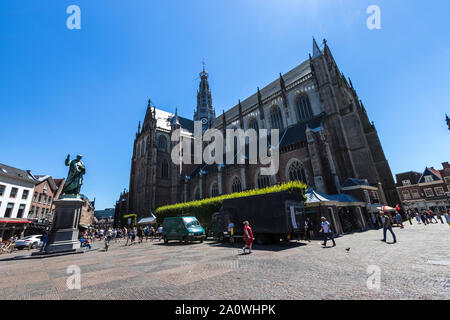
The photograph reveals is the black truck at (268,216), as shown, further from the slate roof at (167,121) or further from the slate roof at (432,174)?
the slate roof at (432,174)

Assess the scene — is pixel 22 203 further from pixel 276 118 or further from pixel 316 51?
pixel 316 51

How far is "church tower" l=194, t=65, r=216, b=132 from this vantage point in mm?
53094

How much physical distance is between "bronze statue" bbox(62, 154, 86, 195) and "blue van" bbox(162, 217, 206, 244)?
7175 mm

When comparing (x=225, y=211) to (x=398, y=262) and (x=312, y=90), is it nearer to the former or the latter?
(x=398, y=262)

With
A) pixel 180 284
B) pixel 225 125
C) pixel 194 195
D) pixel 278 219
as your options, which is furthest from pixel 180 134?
pixel 180 284

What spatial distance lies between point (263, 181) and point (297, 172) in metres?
4.78

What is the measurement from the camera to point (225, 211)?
45.7ft

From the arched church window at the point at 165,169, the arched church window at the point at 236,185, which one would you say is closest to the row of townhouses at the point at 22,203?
the arched church window at the point at 165,169

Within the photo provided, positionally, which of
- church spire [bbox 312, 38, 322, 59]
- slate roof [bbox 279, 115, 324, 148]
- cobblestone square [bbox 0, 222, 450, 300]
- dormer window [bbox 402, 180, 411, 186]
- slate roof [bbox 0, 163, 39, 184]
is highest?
church spire [bbox 312, 38, 322, 59]

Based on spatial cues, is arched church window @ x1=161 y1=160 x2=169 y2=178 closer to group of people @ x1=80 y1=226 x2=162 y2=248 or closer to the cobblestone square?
group of people @ x1=80 y1=226 x2=162 y2=248

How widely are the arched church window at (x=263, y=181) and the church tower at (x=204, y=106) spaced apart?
98.8 feet

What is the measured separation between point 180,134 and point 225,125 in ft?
33.7

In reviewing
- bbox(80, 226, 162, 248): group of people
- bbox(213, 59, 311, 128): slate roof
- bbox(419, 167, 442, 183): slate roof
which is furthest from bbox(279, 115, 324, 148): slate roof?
bbox(419, 167, 442, 183): slate roof

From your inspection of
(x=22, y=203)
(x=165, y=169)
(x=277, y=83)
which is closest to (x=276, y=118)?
(x=277, y=83)
